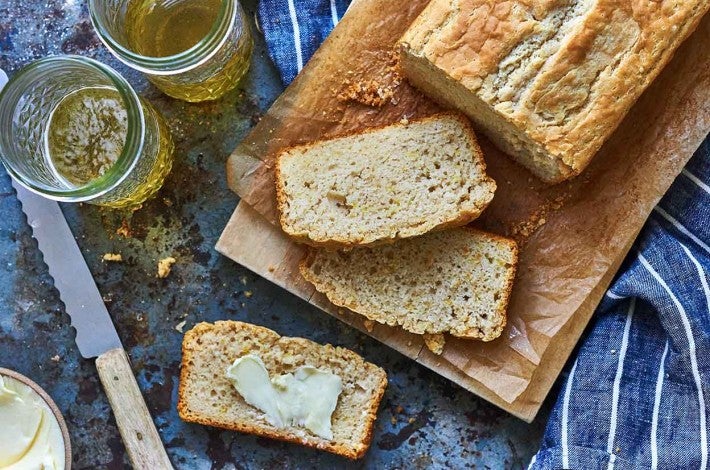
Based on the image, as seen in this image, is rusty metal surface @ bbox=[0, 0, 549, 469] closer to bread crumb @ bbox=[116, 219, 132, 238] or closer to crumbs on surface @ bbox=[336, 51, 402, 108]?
bread crumb @ bbox=[116, 219, 132, 238]

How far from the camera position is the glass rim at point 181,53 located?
290cm

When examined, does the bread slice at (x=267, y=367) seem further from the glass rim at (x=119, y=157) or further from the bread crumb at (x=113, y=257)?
the glass rim at (x=119, y=157)

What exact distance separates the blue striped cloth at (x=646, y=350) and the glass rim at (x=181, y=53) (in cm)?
47

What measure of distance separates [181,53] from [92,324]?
1.28m

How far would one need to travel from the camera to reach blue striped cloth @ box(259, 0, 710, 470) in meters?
3.22

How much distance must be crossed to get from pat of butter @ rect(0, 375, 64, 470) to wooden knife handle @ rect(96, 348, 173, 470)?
26cm

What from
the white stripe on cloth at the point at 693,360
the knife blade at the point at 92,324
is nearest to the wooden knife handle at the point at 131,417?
the knife blade at the point at 92,324

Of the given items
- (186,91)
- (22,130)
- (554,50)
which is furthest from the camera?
(186,91)

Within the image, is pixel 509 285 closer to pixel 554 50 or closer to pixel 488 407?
pixel 488 407

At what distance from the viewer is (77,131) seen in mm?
3248

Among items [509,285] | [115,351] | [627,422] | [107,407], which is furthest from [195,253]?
[627,422]

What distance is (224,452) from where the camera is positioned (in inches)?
137

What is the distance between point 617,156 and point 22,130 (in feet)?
7.99

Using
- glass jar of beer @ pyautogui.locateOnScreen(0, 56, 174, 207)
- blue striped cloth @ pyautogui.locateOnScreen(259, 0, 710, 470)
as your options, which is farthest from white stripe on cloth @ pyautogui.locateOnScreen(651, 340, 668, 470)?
glass jar of beer @ pyautogui.locateOnScreen(0, 56, 174, 207)
